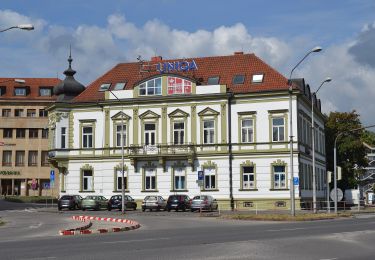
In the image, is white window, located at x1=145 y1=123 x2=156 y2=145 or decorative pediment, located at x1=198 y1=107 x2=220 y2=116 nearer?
decorative pediment, located at x1=198 y1=107 x2=220 y2=116

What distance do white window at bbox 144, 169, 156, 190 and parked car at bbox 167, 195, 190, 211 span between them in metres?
6.10

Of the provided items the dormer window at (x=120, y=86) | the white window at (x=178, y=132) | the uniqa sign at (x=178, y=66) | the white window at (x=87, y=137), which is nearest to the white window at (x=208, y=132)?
the white window at (x=178, y=132)

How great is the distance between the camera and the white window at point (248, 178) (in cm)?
5578

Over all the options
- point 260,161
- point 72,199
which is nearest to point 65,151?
point 72,199

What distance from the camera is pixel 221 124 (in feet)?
184

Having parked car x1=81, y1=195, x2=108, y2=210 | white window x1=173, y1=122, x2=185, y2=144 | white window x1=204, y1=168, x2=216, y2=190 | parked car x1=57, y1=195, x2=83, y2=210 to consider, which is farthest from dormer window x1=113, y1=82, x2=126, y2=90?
white window x1=204, y1=168, x2=216, y2=190

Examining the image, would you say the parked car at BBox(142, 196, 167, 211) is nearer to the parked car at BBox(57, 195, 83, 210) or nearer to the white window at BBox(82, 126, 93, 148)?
the parked car at BBox(57, 195, 83, 210)

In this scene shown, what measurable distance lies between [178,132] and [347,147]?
25110 millimetres

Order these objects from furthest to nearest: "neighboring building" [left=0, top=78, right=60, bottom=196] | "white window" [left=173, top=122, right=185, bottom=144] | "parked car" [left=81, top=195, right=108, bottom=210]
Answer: "neighboring building" [left=0, top=78, right=60, bottom=196], "white window" [left=173, top=122, right=185, bottom=144], "parked car" [left=81, top=195, right=108, bottom=210]

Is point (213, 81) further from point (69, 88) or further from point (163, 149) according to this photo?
point (69, 88)

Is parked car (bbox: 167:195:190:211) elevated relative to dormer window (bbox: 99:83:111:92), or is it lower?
lower

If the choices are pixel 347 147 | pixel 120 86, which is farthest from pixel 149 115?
pixel 347 147

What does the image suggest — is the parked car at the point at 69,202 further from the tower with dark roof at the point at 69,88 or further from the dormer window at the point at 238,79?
the dormer window at the point at 238,79

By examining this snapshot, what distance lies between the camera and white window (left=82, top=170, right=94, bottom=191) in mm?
60594
